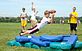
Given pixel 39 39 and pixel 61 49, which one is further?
pixel 39 39

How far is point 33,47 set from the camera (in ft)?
43.5

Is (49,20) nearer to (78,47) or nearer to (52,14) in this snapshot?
(52,14)

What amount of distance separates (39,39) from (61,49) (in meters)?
2.04

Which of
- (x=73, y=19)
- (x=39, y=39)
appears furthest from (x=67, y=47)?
(x=73, y=19)

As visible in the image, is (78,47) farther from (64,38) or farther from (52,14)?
(52,14)

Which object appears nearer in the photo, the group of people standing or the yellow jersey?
the group of people standing

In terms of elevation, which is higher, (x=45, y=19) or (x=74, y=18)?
(x=45, y=19)

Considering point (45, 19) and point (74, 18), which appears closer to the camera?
point (45, 19)

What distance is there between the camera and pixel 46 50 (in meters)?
12.3

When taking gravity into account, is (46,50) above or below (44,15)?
below

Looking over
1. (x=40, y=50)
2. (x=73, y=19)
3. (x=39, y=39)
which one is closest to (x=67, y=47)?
(x=40, y=50)

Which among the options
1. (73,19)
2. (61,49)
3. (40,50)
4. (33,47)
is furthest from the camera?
(73,19)

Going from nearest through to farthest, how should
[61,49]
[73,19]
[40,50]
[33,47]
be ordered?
1. [61,49]
2. [40,50]
3. [33,47]
4. [73,19]

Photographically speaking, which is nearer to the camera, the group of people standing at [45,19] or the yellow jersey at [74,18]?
the group of people standing at [45,19]
